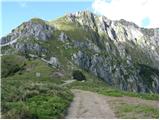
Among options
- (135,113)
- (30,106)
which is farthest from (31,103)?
(135,113)

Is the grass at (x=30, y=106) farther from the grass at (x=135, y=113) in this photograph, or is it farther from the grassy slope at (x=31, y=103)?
the grass at (x=135, y=113)

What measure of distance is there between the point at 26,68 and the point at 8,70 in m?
5.68

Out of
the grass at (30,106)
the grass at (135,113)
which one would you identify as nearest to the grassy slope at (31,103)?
the grass at (30,106)

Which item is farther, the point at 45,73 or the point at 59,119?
the point at 45,73

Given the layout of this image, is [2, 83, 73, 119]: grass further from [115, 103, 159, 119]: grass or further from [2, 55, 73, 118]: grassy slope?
[115, 103, 159, 119]: grass

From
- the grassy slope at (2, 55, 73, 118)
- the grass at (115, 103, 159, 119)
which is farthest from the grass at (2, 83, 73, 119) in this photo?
the grass at (115, 103, 159, 119)

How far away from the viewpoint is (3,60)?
433 ft

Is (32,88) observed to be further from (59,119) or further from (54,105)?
Answer: (59,119)

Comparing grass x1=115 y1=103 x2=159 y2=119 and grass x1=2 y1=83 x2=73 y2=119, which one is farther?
grass x1=115 y1=103 x2=159 y2=119

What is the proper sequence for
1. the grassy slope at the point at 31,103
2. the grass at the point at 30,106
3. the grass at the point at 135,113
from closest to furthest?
1. the grass at the point at 30,106
2. the grassy slope at the point at 31,103
3. the grass at the point at 135,113

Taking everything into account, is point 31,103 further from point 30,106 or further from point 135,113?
point 135,113

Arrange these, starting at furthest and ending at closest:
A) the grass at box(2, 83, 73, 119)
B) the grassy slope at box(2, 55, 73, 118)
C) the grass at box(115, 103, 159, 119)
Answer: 1. the grass at box(115, 103, 159, 119)
2. the grassy slope at box(2, 55, 73, 118)
3. the grass at box(2, 83, 73, 119)

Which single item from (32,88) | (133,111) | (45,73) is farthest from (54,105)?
(45,73)

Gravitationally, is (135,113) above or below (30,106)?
below
